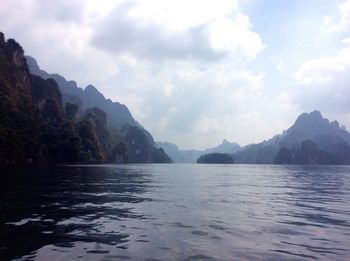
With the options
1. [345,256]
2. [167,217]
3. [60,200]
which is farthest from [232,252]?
[60,200]

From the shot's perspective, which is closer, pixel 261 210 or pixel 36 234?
pixel 36 234

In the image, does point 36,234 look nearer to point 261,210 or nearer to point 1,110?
point 261,210

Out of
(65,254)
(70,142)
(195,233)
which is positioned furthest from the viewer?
(70,142)

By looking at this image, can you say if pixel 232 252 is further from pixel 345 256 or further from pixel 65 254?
pixel 65 254

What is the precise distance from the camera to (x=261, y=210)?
28281mm

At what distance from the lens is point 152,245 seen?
622 inches

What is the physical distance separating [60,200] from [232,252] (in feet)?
66.6

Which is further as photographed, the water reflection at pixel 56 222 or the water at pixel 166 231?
the water reflection at pixel 56 222

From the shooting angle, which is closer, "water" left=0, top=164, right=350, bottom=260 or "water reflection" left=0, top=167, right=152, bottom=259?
"water" left=0, top=164, right=350, bottom=260

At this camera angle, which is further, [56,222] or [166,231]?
[56,222]

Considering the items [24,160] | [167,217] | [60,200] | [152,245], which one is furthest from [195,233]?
[24,160]

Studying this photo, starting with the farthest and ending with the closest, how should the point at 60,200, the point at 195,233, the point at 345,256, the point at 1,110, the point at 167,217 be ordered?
1. the point at 1,110
2. the point at 60,200
3. the point at 167,217
4. the point at 195,233
5. the point at 345,256

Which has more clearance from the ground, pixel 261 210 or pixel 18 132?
pixel 18 132

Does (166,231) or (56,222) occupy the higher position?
(56,222)
